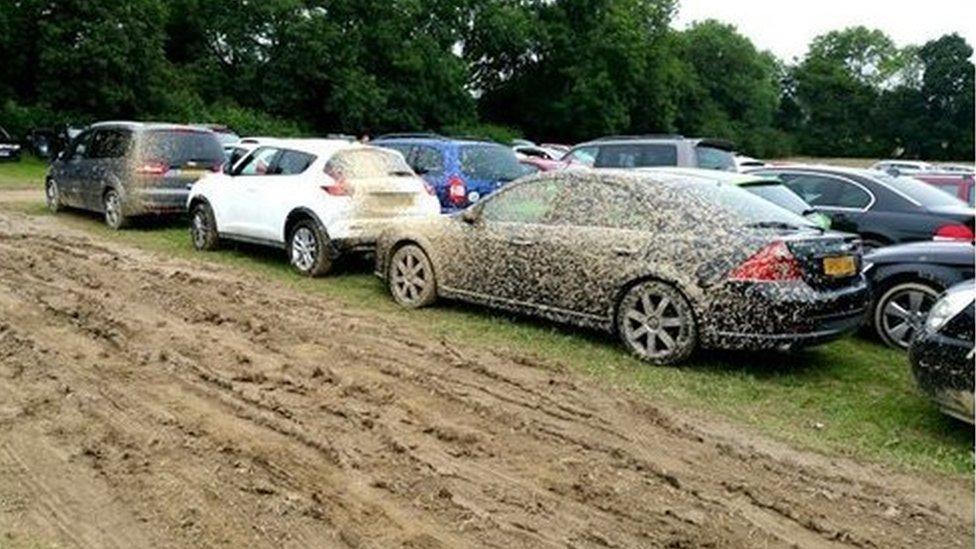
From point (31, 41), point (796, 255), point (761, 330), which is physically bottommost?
point (761, 330)

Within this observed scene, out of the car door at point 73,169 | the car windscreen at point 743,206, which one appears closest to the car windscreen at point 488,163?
the car windscreen at point 743,206

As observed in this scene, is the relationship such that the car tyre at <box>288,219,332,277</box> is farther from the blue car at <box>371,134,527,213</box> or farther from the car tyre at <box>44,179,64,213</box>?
the car tyre at <box>44,179,64,213</box>

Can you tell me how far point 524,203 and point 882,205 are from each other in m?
4.54

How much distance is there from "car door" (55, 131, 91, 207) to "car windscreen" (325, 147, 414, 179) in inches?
256

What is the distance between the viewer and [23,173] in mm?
26594

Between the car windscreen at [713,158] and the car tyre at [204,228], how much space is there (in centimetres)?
729

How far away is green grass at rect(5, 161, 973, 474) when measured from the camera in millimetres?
5711

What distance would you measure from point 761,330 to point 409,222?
12.8 feet

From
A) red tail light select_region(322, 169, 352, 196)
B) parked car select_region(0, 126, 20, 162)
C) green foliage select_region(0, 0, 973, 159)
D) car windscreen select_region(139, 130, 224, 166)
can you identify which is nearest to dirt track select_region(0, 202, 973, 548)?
red tail light select_region(322, 169, 352, 196)

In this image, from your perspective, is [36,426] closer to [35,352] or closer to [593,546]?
[35,352]

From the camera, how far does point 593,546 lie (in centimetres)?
408

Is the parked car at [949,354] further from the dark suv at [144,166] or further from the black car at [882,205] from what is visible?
the dark suv at [144,166]

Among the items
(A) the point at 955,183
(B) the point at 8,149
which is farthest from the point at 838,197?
(B) the point at 8,149

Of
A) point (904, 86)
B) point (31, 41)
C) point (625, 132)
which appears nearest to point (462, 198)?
point (31, 41)
